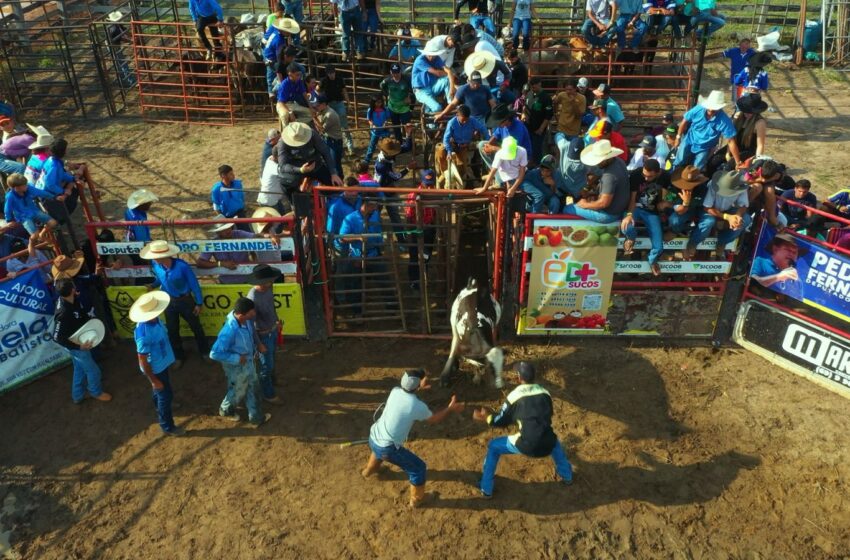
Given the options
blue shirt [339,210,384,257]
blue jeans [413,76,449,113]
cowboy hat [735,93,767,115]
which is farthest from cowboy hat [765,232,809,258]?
blue jeans [413,76,449,113]

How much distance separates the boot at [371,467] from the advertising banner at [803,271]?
534cm

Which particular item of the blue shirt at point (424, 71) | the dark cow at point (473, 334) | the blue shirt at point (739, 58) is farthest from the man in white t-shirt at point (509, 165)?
the blue shirt at point (739, 58)

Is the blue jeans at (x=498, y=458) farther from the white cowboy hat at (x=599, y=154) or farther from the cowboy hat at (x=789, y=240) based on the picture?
the cowboy hat at (x=789, y=240)

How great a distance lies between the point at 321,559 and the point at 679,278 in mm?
5809

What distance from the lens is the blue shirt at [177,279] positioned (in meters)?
8.38

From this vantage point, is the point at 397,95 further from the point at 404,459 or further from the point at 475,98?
the point at 404,459

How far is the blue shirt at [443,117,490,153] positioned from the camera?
34.8 ft

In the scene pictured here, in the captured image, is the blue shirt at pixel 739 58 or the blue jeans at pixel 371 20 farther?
the blue jeans at pixel 371 20

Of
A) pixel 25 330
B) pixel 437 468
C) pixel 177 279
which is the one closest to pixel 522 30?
pixel 177 279

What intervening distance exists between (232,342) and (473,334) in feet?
9.11

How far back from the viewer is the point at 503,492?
726 centimetres

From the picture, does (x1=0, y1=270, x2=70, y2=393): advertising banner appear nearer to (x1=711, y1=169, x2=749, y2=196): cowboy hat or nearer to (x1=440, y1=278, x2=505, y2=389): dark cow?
(x1=440, y1=278, x2=505, y2=389): dark cow

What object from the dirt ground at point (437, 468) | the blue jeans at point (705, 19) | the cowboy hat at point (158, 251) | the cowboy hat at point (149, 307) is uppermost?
the blue jeans at point (705, 19)

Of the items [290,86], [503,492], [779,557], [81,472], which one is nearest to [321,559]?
[503,492]
